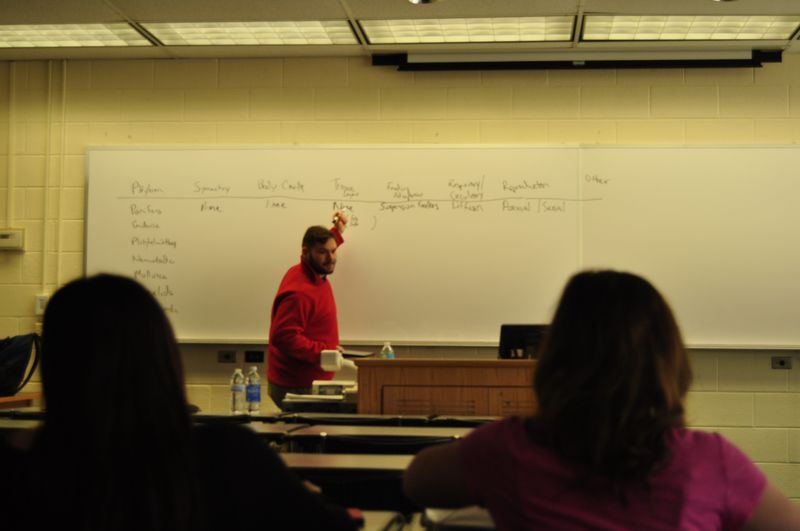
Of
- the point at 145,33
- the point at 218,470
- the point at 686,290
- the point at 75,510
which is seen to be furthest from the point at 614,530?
the point at 145,33

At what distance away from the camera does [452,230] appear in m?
5.16

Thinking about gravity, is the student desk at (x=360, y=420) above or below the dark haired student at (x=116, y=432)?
below

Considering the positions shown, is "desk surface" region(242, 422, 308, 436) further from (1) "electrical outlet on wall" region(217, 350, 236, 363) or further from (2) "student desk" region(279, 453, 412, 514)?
(1) "electrical outlet on wall" region(217, 350, 236, 363)

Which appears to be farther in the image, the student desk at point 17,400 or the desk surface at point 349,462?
the student desk at point 17,400

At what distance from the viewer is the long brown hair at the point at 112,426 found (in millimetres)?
1263

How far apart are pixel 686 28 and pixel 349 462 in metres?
3.61

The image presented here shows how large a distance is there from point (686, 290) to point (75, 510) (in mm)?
4287

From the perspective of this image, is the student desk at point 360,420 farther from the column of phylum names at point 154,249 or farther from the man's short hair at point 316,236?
the column of phylum names at point 154,249

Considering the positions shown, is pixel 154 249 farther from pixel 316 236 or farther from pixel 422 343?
pixel 422 343

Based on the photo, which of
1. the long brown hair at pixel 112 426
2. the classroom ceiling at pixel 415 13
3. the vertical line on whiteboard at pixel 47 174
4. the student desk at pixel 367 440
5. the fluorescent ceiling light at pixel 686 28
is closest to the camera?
the long brown hair at pixel 112 426

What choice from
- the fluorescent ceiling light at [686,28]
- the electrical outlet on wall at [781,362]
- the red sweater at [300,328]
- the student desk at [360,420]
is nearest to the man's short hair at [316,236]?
the red sweater at [300,328]

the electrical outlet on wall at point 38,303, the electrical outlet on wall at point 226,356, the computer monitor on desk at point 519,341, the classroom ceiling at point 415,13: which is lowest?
the electrical outlet on wall at point 226,356

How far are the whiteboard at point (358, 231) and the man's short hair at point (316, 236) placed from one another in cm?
37

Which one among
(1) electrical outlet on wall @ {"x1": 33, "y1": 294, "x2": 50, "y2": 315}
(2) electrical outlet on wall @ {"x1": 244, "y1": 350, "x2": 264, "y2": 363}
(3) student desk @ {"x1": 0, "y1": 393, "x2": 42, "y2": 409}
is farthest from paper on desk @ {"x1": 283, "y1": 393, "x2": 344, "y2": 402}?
(1) electrical outlet on wall @ {"x1": 33, "y1": 294, "x2": 50, "y2": 315}
